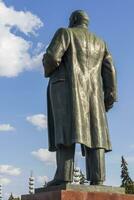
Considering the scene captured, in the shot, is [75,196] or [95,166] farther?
[95,166]

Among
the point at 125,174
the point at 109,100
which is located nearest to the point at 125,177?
the point at 125,174

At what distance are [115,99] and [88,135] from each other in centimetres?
119

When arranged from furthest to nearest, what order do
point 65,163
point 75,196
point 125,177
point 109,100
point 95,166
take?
point 125,177
point 109,100
point 95,166
point 65,163
point 75,196

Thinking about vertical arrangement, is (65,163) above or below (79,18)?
below

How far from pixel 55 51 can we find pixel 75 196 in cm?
264

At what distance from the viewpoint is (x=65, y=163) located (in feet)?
28.0

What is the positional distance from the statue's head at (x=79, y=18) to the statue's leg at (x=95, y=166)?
2.54 m

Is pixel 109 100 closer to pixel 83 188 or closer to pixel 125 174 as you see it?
pixel 83 188

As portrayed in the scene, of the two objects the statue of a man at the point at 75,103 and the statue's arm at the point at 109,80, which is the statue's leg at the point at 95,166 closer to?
the statue of a man at the point at 75,103

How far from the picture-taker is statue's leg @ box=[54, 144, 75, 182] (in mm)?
8430

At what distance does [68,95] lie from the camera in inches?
350

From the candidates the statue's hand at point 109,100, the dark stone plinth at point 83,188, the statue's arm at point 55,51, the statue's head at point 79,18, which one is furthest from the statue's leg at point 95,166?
the statue's head at point 79,18

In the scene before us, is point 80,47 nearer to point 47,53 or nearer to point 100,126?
point 47,53

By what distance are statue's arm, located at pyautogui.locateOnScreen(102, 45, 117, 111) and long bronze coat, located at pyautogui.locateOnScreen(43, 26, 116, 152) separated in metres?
0.20
